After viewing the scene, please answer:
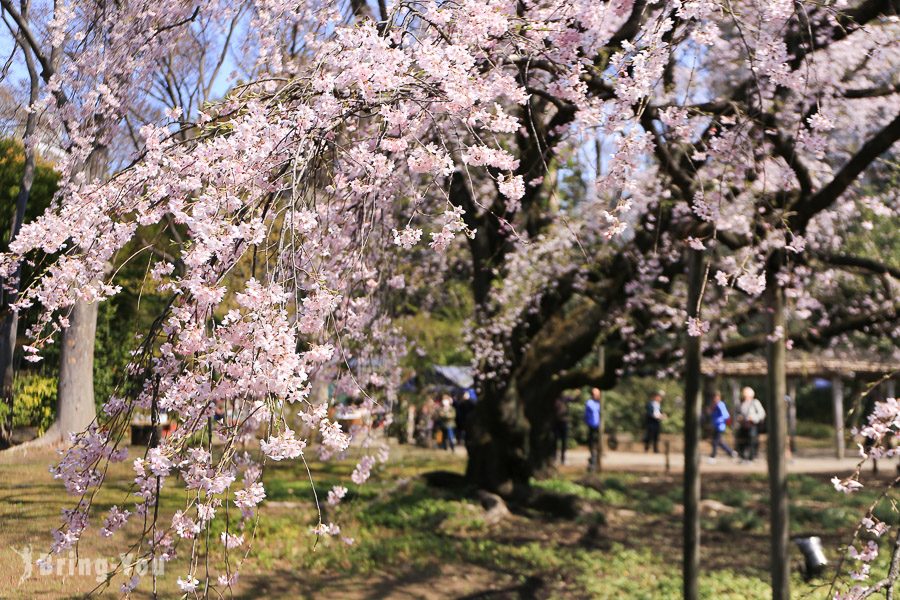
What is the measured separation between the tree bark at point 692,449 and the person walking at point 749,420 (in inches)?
464

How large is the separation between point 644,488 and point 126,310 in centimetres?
936

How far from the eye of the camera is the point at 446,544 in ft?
30.0

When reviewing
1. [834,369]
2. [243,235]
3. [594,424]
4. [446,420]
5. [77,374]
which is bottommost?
[446,420]

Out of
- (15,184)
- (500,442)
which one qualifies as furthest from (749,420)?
(15,184)

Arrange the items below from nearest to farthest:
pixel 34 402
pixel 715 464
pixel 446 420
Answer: pixel 34 402
pixel 715 464
pixel 446 420

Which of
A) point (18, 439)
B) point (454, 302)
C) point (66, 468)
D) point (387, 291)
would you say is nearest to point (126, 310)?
point (18, 439)

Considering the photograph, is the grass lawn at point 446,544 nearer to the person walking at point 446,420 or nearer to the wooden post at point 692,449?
the wooden post at point 692,449

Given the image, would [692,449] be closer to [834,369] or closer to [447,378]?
[834,369]

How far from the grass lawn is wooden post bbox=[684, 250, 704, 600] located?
2.64 ft

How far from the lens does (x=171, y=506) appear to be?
6.70 metres

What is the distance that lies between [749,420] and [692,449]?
12.7m

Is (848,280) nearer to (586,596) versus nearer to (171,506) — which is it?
(586,596)

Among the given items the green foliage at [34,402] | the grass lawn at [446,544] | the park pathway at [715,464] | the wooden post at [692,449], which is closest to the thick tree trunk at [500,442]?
the grass lawn at [446,544]

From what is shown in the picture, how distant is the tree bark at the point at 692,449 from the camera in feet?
20.5
